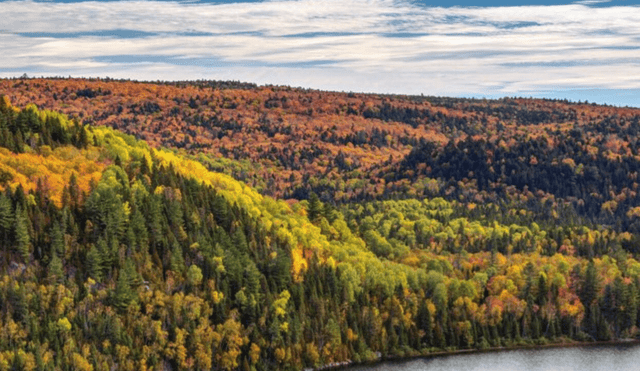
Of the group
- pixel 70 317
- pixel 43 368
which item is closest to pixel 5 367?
pixel 43 368

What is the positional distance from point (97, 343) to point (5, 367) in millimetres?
20373

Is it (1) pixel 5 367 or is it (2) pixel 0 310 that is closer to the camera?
(1) pixel 5 367

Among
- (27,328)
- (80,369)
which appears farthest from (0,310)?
(80,369)

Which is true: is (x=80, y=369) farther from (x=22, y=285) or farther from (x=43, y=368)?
(x=22, y=285)

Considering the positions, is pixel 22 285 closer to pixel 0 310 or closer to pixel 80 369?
pixel 0 310

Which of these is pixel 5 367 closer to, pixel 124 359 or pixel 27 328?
pixel 27 328

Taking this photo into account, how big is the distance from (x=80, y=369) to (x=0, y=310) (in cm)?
1880

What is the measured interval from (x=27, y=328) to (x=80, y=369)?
486 inches

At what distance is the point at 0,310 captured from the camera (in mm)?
194625

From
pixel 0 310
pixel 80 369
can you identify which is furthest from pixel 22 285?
pixel 80 369

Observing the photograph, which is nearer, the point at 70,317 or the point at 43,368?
the point at 43,368

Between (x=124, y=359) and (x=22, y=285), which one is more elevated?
(x=22, y=285)

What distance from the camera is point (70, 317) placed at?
199500 millimetres

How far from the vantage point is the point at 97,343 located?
198375 mm
